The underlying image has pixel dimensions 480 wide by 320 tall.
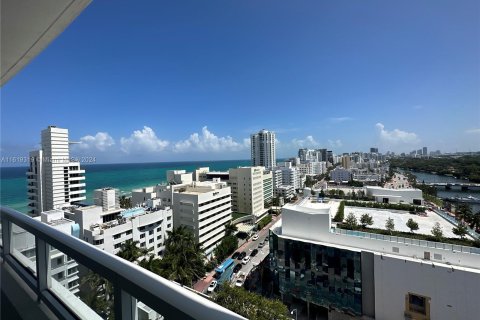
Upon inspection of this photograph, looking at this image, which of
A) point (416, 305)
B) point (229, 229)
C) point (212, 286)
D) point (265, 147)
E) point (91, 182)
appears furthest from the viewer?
point (91, 182)

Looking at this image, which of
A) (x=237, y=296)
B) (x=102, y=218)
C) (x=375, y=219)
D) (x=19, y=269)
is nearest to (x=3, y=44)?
(x=19, y=269)

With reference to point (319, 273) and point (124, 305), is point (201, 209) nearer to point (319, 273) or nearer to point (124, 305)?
point (319, 273)

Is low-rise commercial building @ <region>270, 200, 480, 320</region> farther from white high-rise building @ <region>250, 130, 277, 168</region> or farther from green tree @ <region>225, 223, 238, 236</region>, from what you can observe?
white high-rise building @ <region>250, 130, 277, 168</region>

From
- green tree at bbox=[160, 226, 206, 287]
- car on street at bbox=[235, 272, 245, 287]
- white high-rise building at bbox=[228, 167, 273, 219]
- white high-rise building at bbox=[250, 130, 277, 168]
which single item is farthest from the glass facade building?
white high-rise building at bbox=[250, 130, 277, 168]

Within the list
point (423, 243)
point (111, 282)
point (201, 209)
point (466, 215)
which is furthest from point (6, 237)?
point (466, 215)

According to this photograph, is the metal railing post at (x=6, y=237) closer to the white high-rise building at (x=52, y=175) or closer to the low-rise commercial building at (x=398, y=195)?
the white high-rise building at (x=52, y=175)

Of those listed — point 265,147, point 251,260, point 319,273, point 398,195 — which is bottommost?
point 251,260
